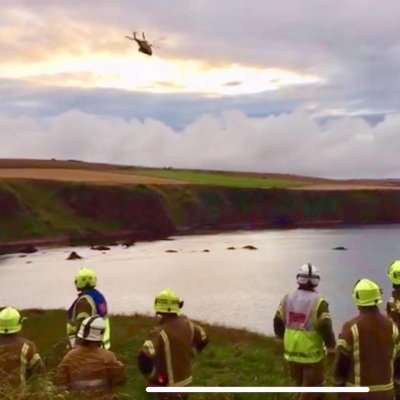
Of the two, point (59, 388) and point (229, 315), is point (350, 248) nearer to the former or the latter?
point (229, 315)

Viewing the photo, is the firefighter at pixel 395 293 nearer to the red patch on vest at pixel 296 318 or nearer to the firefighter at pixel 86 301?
the red patch on vest at pixel 296 318

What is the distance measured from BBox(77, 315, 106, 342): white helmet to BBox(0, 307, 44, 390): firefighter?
3.83ft

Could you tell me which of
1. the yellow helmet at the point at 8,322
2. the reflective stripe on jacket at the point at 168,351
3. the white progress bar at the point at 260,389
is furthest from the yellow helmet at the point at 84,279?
the white progress bar at the point at 260,389

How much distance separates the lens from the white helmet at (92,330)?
9305 mm

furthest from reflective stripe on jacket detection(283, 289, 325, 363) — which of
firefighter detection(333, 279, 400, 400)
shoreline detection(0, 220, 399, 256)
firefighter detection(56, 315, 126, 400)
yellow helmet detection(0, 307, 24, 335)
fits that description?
shoreline detection(0, 220, 399, 256)

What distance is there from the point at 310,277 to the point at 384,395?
2.20 m

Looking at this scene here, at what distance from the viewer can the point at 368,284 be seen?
32.8ft

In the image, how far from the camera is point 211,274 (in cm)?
8900

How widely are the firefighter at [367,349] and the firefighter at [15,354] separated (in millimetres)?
4119

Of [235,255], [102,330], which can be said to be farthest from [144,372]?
[235,255]

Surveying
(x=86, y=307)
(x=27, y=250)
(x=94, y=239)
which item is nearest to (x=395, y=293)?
(x=86, y=307)

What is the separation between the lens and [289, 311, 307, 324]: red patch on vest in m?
11.7

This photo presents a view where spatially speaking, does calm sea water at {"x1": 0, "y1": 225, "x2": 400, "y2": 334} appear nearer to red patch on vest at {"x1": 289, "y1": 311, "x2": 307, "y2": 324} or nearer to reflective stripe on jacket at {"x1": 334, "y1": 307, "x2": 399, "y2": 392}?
red patch on vest at {"x1": 289, "y1": 311, "x2": 307, "y2": 324}

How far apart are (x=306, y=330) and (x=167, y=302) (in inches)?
96.6
